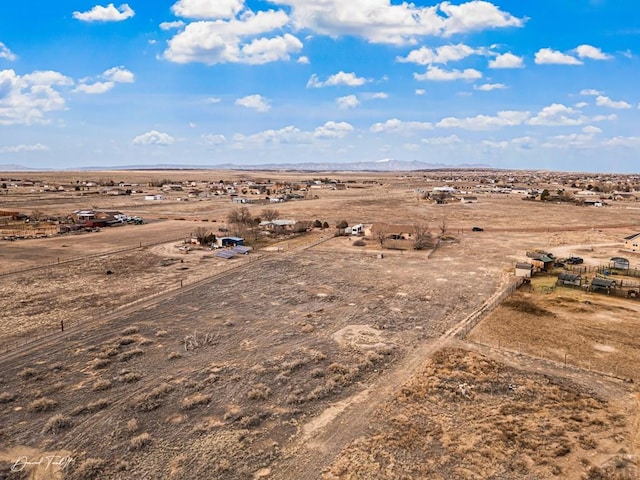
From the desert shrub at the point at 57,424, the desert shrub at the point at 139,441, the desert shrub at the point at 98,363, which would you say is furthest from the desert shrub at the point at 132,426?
the desert shrub at the point at 98,363

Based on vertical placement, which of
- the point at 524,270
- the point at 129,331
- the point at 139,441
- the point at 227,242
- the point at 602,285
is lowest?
the point at 139,441

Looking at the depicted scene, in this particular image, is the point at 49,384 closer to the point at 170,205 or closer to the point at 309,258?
the point at 309,258

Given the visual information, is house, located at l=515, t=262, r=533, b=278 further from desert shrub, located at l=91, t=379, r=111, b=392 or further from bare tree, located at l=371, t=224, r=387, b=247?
desert shrub, located at l=91, t=379, r=111, b=392

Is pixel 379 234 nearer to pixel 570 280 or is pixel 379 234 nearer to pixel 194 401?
pixel 570 280

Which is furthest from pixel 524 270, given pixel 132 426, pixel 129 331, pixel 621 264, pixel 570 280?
pixel 132 426

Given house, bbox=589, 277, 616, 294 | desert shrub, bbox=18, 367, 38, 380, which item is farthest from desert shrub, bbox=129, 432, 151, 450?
house, bbox=589, 277, 616, 294

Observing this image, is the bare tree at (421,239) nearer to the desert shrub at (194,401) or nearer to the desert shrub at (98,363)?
the desert shrub at (194,401)
